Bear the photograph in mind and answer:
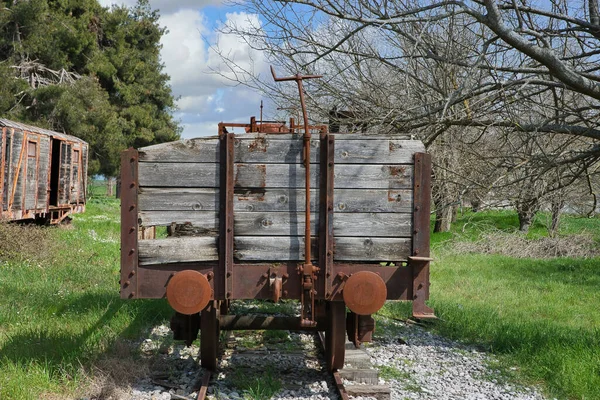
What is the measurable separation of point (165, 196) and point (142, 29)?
37.1 metres

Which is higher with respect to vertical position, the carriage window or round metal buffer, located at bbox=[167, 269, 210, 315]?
the carriage window

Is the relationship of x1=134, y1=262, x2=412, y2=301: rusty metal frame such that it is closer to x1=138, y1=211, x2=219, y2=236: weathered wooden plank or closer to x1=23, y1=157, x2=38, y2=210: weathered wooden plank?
x1=138, y1=211, x2=219, y2=236: weathered wooden plank

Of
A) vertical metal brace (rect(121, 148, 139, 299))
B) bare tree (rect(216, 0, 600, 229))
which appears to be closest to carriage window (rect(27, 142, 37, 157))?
bare tree (rect(216, 0, 600, 229))

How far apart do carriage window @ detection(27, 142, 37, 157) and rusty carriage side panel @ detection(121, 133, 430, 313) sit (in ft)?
39.3

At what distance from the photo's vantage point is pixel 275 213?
4.67 metres

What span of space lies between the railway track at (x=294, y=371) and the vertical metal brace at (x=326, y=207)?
983 millimetres

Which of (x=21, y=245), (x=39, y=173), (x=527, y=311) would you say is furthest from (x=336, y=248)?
(x=39, y=173)

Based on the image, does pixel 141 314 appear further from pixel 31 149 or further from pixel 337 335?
pixel 31 149

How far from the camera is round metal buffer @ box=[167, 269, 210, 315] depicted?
4480 mm

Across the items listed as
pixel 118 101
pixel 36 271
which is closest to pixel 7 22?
pixel 118 101

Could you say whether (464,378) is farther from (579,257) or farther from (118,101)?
(118,101)

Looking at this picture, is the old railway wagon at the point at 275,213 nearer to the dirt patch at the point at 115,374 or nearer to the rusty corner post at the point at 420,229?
the rusty corner post at the point at 420,229

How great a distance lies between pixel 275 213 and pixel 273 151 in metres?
0.48

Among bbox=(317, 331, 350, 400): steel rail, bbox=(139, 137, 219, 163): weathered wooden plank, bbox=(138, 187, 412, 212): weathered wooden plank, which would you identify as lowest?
bbox=(317, 331, 350, 400): steel rail
